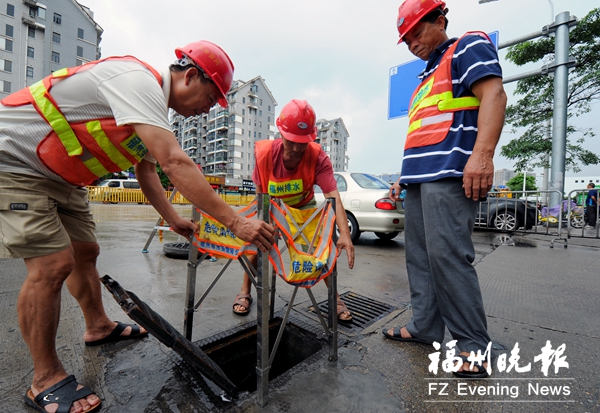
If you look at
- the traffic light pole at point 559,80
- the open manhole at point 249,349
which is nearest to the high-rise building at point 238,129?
the traffic light pole at point 559,80

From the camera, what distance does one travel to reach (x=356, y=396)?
1.47m

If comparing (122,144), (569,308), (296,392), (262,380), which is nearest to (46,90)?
(122,144)

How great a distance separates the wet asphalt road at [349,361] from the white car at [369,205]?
2389 mm

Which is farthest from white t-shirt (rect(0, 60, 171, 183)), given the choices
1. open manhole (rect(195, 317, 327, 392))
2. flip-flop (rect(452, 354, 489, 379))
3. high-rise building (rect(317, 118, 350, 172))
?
high-rise building (rect(317, 118, 350, 172))

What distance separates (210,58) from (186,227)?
1.02 m

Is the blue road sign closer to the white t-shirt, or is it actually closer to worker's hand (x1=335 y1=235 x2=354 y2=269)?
worker's hand (x1=335 y1=235 x2=354 y2=269)

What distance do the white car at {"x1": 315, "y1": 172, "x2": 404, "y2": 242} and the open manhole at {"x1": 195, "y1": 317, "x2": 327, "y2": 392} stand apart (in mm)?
3815

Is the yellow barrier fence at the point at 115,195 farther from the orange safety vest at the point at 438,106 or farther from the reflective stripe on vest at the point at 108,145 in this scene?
the orange safety vest at the point at 438,106

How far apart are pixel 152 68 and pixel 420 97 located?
161 cm

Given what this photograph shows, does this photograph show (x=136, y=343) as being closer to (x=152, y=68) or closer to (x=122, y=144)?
(x=122, y=144)

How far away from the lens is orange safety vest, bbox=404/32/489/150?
68.1 inches

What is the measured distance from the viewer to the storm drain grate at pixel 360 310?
232cm

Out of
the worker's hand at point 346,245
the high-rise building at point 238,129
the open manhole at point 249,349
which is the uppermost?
the high-rise building at point 238,129

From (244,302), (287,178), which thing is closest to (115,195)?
(244,302)
